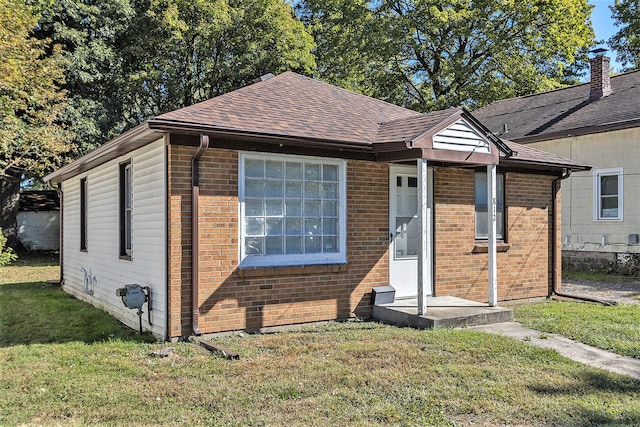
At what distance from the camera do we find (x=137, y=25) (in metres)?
21.2

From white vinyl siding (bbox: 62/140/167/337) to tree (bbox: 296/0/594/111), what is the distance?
53.8ft

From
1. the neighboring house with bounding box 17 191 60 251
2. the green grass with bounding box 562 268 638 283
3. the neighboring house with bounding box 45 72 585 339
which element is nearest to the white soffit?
the neighboring house with bounding box 45 72 585 339

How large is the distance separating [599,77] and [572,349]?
14.2 metres

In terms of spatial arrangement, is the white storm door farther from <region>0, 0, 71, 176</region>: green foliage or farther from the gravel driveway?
<region>0, 0, 71, 176</region>: green foliage

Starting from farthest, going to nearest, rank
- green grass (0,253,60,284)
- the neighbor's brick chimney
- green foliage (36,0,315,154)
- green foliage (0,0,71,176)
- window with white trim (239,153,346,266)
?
green foliage (36,0,315,154) → the neighbor's brick chimney → green grass (0,253,60,284) → green foliage (0,0,71,176) → window with white trim (239,153,346,266)

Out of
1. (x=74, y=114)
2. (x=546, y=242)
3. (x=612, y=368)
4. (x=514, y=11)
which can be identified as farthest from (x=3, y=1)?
(x=514, y=11)

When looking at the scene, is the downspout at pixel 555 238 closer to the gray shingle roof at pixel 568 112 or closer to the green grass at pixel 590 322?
the green grass at pixel 590 322

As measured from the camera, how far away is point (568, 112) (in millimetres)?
17766

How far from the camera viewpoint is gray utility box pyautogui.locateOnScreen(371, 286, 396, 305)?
8.31m

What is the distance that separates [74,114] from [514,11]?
18511 millimetres

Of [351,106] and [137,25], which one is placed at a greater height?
[137,25]

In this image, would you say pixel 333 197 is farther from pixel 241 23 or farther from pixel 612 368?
pixel 241 23

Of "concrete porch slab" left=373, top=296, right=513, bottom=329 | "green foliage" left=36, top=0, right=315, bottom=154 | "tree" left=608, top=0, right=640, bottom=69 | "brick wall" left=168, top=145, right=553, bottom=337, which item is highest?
"tree" left=608, top=0, right=640, bottom=69

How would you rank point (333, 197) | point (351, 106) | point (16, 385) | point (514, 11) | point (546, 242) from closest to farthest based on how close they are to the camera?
point (16, 385), point (333, 197), point (351, 106), point (546, 242), point (514, 11)
